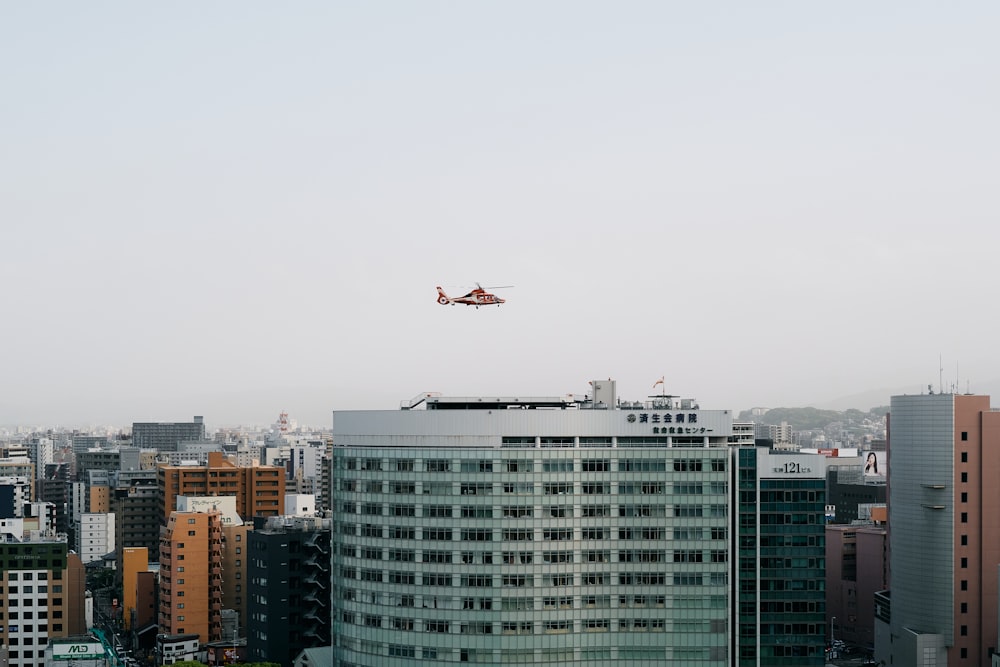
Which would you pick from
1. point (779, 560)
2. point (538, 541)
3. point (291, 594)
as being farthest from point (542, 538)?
point (291, 594)

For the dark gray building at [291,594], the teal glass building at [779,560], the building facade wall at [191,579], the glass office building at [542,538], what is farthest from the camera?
the building facade wall at [191,579]

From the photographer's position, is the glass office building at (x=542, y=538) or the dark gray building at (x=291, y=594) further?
the dark gray building at (x=291, y=594)

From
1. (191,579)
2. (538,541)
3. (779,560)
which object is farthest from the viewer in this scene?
(191,579)

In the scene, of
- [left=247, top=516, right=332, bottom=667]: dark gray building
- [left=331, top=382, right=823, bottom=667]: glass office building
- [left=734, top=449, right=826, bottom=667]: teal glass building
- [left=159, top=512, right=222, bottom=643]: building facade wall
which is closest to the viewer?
[left=331, top=382, right=823, bottom=667]: glass office building

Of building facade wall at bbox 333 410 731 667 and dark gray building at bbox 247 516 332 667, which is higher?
building facade wall at bbox 333 410 731 667

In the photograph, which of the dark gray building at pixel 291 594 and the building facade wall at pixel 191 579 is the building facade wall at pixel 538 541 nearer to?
the dark gray building at pixel 291 594

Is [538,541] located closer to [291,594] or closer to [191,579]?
[291,594]

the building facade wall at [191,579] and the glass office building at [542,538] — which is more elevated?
the glass office building at [542,538]

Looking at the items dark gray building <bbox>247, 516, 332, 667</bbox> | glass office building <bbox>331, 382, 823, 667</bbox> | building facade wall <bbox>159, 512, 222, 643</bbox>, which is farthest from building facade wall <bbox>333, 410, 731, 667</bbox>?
building facade wall <bbox>159, 512, 222, 643</bbox>

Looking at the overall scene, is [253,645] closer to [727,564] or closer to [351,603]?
[351,603]

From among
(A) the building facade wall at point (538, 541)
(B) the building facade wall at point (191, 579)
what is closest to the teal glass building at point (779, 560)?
(A) the building facade wall at point (538, 541)

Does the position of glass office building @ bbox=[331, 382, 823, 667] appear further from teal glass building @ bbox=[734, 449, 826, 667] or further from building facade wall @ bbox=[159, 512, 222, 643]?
building facade wall @ bbox=[159, 512, 222, 643]
